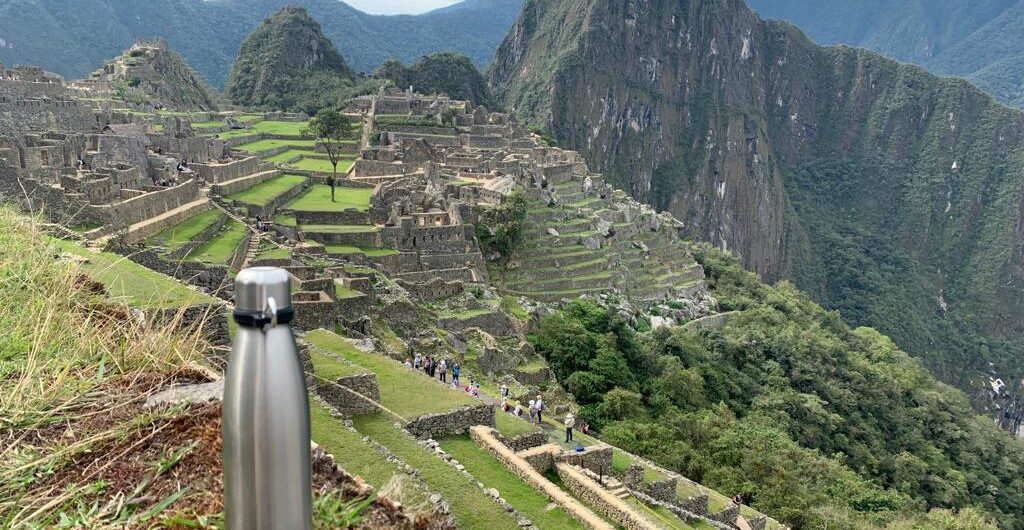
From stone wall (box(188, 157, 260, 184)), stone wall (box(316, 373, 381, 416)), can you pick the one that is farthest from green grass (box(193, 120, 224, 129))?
stone wall (box(316, 373, 381, 416))

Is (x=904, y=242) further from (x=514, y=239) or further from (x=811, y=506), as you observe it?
(x=811, y=506)

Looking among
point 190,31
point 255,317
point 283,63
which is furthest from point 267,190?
point 190,31

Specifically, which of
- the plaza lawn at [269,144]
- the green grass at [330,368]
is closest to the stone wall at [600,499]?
the green grass at [330,368]

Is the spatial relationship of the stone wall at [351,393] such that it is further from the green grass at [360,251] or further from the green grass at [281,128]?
the green grass at [281,128]

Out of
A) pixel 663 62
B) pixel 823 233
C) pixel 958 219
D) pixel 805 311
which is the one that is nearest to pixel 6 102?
pixel 805 311

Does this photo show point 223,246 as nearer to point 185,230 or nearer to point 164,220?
point 185,230

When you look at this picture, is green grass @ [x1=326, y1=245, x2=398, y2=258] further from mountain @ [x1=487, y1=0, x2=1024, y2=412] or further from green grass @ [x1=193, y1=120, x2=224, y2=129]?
mountain @ [x1=487, y1=0, x2=1024, y2=412]
